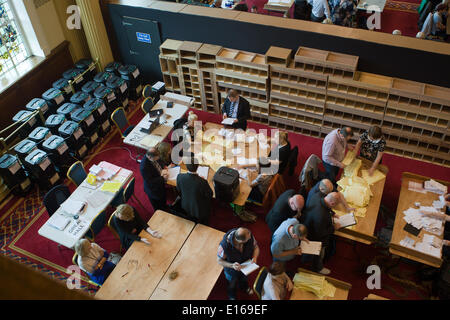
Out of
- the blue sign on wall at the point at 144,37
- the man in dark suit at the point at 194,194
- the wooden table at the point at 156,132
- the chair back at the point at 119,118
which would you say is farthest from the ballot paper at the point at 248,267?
the blue sign on wall at the point at 144,37

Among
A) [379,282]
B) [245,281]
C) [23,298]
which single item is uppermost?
[23,298]

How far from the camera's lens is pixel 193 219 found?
6156mm

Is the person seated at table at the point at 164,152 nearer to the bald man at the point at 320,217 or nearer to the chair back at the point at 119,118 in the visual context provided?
the chair back at the point at 119,118

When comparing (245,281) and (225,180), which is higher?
(225,180)

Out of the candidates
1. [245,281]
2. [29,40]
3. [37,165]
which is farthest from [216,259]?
[29,40]

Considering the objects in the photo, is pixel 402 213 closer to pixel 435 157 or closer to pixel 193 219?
pixel 435 157

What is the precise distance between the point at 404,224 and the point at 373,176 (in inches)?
41.4

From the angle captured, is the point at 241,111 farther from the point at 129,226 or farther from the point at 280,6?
the point at 280,6

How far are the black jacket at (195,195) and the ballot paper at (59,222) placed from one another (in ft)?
6.40

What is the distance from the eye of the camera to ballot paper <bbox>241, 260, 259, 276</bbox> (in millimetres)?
5185

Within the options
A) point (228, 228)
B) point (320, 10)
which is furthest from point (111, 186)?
point (320, 10)

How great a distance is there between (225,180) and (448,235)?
11.5ft

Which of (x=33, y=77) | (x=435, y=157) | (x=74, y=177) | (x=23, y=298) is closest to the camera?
(x=23, y=298)

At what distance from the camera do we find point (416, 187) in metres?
6.40
